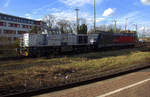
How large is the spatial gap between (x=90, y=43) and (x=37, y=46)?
9996 mm

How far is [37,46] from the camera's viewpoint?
54.3 feet

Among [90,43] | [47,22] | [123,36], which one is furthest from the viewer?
[47,22]

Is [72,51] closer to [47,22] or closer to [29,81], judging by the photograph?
[29,81]

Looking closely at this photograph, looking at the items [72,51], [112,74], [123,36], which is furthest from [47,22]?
[112,74]

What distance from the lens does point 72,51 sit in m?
20.7

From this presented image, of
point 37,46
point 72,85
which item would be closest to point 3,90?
point 72,85

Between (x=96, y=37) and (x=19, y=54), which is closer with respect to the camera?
(x=19, y=54)

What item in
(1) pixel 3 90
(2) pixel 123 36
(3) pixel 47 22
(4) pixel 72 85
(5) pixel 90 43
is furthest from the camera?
(3) pixel 47 22

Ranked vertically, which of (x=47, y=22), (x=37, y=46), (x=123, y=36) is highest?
(x=47, y=22)

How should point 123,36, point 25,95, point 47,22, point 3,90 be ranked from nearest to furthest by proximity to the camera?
point 25,95 → point 3,90 → point 123,36 → point 47,22

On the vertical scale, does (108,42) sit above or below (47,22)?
below

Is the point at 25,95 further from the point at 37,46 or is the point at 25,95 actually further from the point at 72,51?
the point at 72,51

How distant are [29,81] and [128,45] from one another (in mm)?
28468

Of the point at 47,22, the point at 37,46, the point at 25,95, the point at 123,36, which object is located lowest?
the point at 25,95
